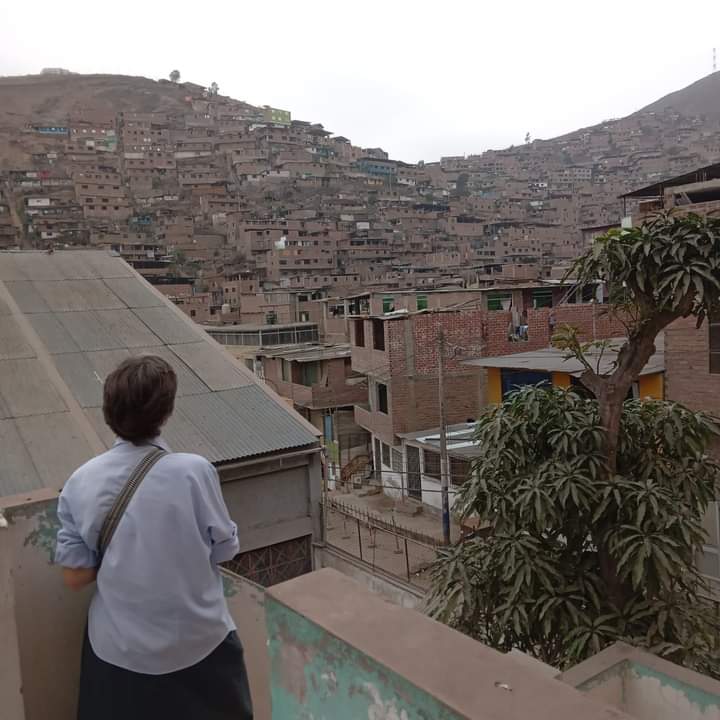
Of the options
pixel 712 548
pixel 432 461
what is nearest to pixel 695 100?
pixel 432 461

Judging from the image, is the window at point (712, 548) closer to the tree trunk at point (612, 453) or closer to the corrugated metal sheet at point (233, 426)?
the tree trunk at point (612, 453)

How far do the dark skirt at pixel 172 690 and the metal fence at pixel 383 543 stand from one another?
41.2ft

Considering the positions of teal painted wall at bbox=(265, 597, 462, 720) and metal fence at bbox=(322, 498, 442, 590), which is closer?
teal painted wall at bbox=(265, 597, 462, 720)

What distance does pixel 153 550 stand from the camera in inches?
72.0

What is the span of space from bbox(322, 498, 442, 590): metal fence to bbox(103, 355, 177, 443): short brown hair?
42.8ft

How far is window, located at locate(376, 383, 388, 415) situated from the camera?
832 inches

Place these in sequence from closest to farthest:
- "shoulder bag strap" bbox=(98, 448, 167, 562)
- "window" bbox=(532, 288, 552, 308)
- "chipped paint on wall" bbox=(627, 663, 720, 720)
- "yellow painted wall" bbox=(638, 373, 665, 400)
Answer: "shoulder bag strap" bbox=(98, 448, 167, 562) → "chipped paint on wall" bbox=(627, 663, 720, 720) → "yellow painted wall" bbox=(638, 373, 665, 400) → "window" bbox=(532, 288, 552, 308)

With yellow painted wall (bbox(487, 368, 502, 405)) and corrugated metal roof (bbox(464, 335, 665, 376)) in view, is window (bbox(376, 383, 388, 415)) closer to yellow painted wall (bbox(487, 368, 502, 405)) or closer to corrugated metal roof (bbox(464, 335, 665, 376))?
yellow painted wall (bbox(487, 368, 502, 405))

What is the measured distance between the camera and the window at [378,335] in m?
20.9

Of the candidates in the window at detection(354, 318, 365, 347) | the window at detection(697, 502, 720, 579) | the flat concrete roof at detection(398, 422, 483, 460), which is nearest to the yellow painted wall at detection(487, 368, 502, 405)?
the flat concrete roof at detection(398, 422, 483, 460)

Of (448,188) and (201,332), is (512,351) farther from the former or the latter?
(448,188)

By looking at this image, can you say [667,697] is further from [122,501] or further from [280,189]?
[280,189]

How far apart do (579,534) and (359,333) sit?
59.3 ft

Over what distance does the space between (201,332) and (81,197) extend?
256 feet
